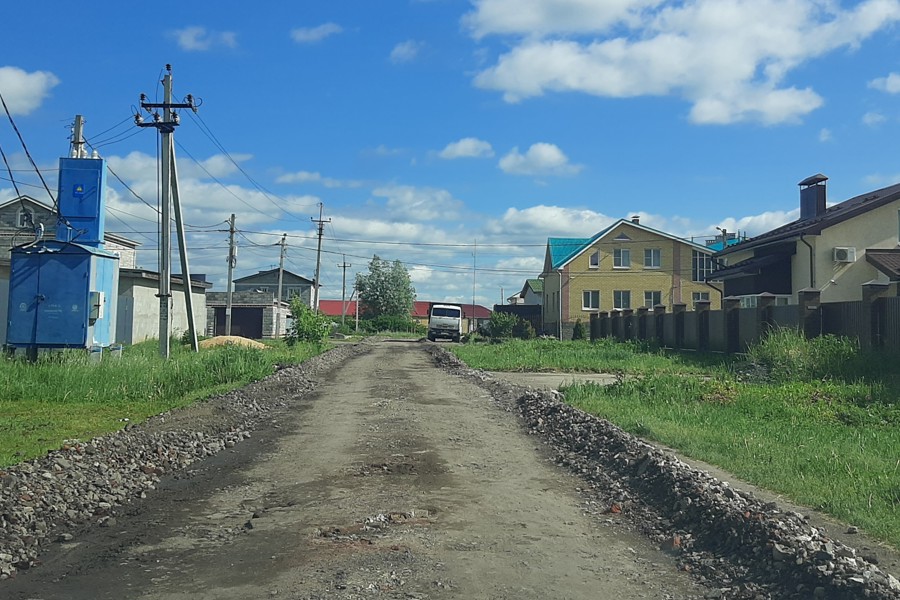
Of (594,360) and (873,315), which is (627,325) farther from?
(873,315)

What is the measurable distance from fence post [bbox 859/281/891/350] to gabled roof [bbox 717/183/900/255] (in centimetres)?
1010

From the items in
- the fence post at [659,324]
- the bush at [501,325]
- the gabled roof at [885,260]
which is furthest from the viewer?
the bush at [501,325]

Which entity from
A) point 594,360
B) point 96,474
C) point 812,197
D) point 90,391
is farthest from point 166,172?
point 812,197

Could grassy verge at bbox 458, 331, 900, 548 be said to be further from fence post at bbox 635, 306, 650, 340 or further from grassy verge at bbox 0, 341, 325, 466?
fence post at bbox 635, 306, 650, 340

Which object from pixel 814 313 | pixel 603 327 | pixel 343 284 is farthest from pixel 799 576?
pixel 343 284

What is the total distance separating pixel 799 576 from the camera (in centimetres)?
555

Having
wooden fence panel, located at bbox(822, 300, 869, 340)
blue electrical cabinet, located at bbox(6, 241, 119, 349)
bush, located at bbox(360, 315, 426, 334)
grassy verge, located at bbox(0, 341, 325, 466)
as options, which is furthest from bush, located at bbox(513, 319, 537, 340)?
blue electrical cabinet, located at bbox(6, 241, 119, 349)

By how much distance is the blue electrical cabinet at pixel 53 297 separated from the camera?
71.2 feet

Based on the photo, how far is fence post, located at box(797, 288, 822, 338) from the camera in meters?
21.9

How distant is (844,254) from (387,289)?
7192 centimetres

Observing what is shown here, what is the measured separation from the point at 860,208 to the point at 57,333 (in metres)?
26.5

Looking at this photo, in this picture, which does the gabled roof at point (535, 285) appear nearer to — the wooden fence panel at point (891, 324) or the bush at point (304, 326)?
the bush at point (304, 326)

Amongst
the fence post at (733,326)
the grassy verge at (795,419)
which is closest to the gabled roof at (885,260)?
the fence post at (733,326)

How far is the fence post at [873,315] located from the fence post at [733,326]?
7253 mm
